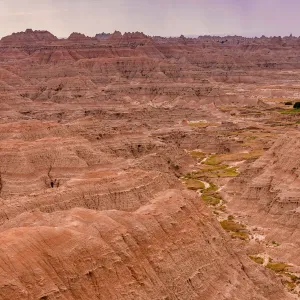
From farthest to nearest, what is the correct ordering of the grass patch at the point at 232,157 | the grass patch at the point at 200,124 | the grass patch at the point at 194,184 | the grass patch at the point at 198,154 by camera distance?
the grass patch at the point at 200,124
the grass patch at the point at 198,154
the grass patch at the point at 232,157
the grass patch at the point at 194,184

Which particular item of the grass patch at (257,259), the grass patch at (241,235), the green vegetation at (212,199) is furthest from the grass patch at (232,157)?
the grass patch at (257,259)

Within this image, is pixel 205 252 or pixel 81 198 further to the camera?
pixel 81 198

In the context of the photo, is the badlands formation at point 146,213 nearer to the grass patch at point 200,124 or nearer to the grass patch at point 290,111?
the grass patch at point 200,124

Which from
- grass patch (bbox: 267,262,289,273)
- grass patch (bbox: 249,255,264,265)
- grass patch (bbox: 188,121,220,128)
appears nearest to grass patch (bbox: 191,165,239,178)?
grass patch (bbox: 249,255,264,265)

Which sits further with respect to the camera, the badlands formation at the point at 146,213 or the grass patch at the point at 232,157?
the grass patch at the point at 232,157

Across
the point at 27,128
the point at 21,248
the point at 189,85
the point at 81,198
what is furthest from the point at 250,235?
the point at 189,85

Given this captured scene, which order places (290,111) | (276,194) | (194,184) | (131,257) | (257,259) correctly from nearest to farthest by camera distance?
1. (131,257)
2. (257,259)
3. (276,194)
4. (194,184)
5. (290,111)

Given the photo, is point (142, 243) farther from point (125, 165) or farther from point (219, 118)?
point (219, 118)

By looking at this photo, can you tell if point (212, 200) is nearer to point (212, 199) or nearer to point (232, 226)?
point (212, 199)

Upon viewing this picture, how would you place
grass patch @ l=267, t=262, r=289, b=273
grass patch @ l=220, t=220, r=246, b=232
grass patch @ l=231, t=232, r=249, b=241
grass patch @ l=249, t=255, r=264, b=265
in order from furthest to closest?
grass patch @ l=220, t=220, r=246, b=232
grass patch @ l=231, t=232, r=249, b=241
grass patch @ l=249, t=255, r=264, b=265
grass patch @ l=267, t=262, r=289, b=273

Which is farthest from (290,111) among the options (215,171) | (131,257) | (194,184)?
(131,257)

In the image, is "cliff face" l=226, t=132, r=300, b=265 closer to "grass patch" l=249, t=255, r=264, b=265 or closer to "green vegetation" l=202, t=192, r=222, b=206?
"green vegetation" l=202, t=192, r=222, b=206
